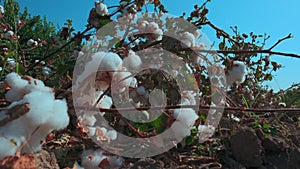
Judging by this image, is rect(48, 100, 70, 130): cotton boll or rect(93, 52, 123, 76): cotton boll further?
rect(93, 52, 123, 76): cotton boll

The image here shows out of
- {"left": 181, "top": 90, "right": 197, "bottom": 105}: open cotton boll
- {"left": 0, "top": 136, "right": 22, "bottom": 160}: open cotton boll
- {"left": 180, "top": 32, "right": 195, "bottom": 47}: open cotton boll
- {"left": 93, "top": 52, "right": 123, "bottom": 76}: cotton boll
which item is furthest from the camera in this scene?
{"left": 180, "top": 32, "right": 195, "bottom": 47}: open cotton boll

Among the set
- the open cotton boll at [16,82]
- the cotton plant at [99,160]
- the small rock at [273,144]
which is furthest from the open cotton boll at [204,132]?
the open cotton boll at [16,82]

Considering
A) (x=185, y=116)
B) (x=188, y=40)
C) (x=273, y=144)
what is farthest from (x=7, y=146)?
(x=273, y=144)

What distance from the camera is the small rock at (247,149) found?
1.46 m

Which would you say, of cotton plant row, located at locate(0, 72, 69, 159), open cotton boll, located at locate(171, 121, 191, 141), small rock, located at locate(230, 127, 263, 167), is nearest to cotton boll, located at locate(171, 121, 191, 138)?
open cotton boll, located at locate(171, 121, 191, 141)

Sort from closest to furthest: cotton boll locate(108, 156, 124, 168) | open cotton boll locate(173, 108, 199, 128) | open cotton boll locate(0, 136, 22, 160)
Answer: open cotton boll locate(0, 136, 22, 160) → cotton boll locate(108, 156, 124, 168) → open cotton boll locate(173, 108, 199, 128)

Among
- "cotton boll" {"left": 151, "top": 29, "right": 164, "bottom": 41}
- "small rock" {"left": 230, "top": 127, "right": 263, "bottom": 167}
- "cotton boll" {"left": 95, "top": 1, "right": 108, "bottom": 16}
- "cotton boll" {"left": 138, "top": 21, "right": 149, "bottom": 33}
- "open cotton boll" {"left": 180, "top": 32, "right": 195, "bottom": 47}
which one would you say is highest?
"cotton boll" {"left": 95, "top": 1, "right": 108, "bottom": 16}

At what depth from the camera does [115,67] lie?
87cm

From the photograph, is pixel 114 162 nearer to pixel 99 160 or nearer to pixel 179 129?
pixel 99 160

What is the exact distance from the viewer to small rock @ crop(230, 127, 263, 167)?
4.79 feet

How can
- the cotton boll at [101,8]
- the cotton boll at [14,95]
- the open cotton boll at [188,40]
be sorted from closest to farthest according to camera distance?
1. the cotton boll at [14,95]
2. the open cotton boll at [188,40]
3. the cotton boll at [101,8]

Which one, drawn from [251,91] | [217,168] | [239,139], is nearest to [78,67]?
[217,168]

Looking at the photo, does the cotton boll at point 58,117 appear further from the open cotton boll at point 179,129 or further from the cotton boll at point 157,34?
the cotton boll at point 157,34

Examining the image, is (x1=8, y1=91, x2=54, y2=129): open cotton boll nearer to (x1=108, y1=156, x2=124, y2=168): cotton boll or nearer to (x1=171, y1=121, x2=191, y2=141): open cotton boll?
(x1=108, y1=156, x2=124, y2=168): cotton boll
